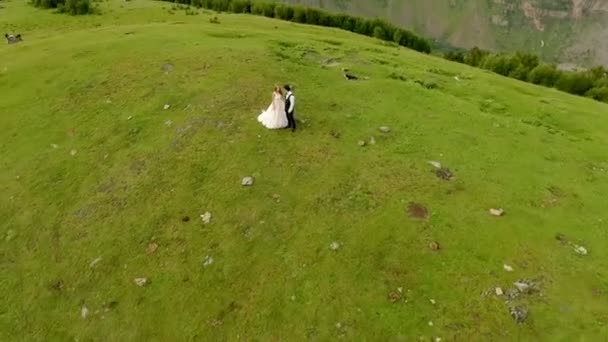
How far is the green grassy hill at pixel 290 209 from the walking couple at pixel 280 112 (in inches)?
22.5

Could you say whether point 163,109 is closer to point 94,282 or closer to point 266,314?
point 94,282

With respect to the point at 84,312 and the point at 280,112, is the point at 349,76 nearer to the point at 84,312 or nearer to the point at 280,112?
the point at 280,112

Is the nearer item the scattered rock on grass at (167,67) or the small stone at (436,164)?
the small stone at (436,164)

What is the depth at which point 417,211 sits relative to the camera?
63.7 ft

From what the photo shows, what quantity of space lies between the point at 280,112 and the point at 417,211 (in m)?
8.93

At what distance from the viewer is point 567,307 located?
15516 mm

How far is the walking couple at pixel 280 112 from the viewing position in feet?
78.6

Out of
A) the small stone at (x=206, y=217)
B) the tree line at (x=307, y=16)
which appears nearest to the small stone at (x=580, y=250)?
the small stone at (x=206, y=217)

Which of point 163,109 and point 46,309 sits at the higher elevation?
point 163,109

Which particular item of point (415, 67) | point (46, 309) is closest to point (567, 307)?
point (46, 309)

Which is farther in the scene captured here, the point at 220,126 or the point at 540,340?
the point at 220,126

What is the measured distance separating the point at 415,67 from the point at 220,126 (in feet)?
64.5

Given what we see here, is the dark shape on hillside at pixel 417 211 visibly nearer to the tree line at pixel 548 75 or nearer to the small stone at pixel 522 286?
the small stone at pixel 522 286

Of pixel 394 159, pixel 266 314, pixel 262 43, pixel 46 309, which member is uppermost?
pixel 262 43
